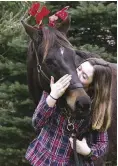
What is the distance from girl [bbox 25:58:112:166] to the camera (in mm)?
2773

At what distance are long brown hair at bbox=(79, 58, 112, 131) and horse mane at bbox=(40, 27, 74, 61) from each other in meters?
0.36

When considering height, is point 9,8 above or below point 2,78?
above

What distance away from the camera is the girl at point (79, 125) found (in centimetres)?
277

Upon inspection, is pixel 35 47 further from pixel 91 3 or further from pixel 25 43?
pixel 91 3

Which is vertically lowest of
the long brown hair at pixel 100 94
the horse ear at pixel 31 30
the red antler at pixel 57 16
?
the long brown hair at pixel 100 94

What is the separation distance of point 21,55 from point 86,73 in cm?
228

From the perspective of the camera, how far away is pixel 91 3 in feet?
17.0

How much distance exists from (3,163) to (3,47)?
1423mm

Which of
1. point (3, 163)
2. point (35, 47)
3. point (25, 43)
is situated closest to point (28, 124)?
point (3, 163)

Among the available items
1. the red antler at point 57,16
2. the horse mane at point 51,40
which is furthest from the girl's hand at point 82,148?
the red antler at point 57,16

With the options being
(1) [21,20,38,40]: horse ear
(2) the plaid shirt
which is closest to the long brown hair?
(2) the plaid shirt

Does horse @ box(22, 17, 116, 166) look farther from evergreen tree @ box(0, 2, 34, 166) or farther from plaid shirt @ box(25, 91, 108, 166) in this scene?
evergreen tree @ box(0, 2, 34, 166)

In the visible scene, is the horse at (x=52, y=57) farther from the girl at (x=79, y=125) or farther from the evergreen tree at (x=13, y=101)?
the evergreen tree at (x=13, y=101)

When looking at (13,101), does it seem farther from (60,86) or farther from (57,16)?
(60,86)
